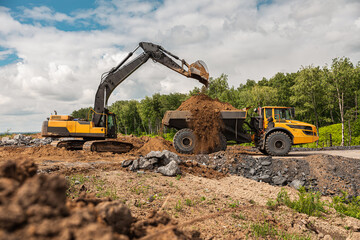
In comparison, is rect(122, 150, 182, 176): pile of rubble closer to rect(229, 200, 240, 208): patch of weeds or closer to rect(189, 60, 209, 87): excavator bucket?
rect(229, 200, 240, 208): patch of weeds

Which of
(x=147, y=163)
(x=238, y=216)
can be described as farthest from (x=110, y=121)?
(x=238, y=216)

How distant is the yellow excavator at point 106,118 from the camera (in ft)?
41.6

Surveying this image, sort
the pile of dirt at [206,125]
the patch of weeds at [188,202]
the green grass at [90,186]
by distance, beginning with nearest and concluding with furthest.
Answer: the patch of weeds at [188,202]
the green grass at [90,186]
the pile of dirt at [206,125]

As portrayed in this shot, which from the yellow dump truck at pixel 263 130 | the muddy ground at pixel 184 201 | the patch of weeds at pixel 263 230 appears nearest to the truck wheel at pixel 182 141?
the yellow dump truck at pixel 263 130

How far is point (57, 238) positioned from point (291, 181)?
8.17 metres

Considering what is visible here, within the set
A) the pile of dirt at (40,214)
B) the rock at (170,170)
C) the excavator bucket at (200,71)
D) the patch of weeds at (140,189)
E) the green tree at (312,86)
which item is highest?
the green tree at (312,86)

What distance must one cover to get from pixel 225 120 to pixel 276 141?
2.82 meters

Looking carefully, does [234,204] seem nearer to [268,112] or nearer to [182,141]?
[182,141]

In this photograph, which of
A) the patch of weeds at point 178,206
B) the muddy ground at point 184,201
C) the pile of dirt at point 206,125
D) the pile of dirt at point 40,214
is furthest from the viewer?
the pile of dirt at point 206,125

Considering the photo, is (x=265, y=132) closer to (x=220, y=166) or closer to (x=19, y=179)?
(x=220, y=166)

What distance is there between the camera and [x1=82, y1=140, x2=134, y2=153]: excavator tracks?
12.5 metres

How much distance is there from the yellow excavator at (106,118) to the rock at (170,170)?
6.73 m

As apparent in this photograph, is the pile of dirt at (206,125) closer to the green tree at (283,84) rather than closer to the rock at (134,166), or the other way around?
the rock at (134,166)

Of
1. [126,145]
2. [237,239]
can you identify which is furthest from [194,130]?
[237,239]
